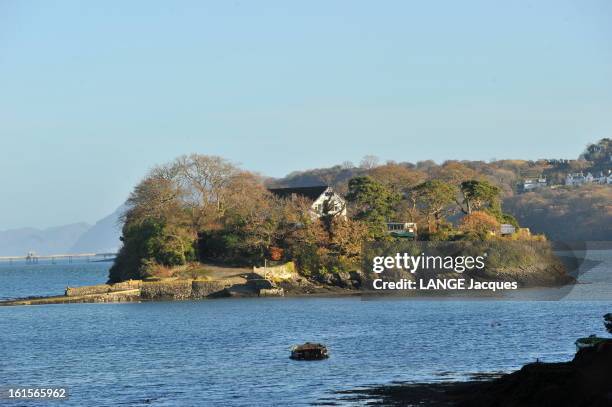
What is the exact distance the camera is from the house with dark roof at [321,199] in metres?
109

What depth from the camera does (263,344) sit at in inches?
2312

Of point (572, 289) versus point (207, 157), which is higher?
point (207, 157)

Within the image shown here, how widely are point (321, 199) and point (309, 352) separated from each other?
60605 millimetres

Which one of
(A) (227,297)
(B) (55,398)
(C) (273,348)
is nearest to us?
(B) (55,398)

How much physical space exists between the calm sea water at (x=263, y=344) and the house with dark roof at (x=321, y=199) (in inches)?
812

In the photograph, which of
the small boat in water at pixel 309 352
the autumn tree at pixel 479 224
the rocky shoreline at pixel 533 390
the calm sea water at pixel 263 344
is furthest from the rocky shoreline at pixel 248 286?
the rocky shoreline at pixel 533 390

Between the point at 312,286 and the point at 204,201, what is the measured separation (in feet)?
50.0

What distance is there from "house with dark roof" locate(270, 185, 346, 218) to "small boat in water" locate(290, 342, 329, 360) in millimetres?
55215

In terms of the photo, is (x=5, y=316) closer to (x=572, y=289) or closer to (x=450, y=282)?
(x=450, y=282)

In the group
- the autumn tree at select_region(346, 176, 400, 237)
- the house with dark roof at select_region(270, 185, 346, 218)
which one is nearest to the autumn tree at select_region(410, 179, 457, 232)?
the autumn tree at select_region(346, 176, 400, 237)

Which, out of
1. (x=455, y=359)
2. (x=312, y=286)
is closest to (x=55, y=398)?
(x=455, y=359)

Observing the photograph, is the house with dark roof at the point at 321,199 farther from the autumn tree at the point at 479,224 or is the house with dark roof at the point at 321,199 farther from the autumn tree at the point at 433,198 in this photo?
the autumn tree at the point at 479,224

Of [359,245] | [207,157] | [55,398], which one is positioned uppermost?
[207,157]

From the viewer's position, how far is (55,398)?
140ft
